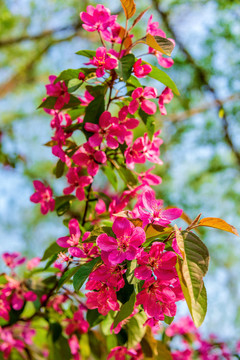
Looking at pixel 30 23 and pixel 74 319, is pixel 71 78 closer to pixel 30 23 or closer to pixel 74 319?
pixel 74 319

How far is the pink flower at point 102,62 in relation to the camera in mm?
886

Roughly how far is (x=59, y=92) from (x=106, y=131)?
175mm

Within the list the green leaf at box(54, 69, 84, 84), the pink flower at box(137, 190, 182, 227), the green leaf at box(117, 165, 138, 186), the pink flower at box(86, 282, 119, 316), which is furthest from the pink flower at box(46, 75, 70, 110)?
the pink flower at box(86, 282, 119, 316)

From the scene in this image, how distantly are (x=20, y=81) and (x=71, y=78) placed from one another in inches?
226

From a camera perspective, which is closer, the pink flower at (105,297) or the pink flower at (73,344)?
the pink flower at (105,297)

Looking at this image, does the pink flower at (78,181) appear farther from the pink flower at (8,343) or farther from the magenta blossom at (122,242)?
the pink flower at (8,343)

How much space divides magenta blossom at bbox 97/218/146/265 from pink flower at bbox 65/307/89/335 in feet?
1.85

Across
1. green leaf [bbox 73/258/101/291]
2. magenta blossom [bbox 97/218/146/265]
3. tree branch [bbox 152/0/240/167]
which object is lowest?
tree branch [bbox 152/0/240/167]

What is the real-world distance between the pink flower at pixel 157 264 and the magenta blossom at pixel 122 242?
0.03m

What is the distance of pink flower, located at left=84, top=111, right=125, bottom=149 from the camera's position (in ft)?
3.01

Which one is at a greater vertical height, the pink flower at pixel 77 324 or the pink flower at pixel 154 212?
the pink flower at pixel 154 212

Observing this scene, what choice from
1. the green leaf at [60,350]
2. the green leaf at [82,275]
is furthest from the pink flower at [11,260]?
the green leaf at [82,275]

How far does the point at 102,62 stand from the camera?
895mm

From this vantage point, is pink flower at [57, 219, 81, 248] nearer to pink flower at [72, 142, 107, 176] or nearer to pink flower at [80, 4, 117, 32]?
pink flower at [72, 142, 107, 176]
